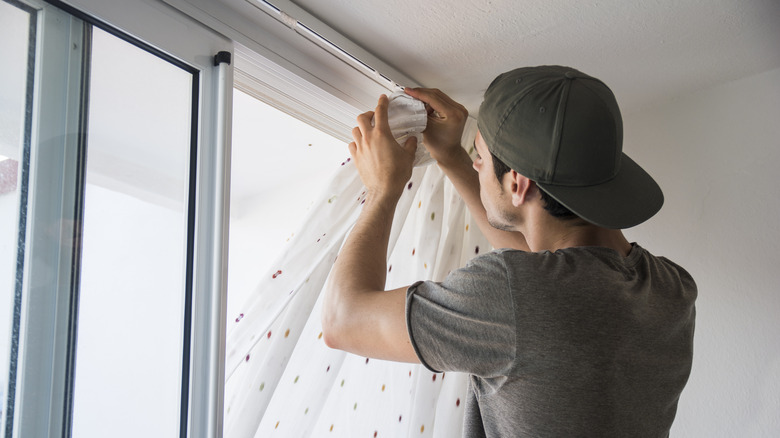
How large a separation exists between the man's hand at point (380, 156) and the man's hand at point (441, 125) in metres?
0.11

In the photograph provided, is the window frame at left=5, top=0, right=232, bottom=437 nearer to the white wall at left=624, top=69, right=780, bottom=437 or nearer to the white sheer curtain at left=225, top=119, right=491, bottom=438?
the white sheer curtain at left=225, top=119, right=491, bottom=438

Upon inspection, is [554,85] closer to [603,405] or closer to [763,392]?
[603,405]

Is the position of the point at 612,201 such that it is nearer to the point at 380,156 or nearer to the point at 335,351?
the point at 380,156

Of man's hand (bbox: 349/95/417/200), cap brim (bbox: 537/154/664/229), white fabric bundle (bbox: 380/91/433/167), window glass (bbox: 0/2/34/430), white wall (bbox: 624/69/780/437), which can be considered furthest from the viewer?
white wall (bbox: 624/69/780/437)

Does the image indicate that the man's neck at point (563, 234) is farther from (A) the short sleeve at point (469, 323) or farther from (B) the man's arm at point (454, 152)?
(B) the man's arm at point (454, 152)

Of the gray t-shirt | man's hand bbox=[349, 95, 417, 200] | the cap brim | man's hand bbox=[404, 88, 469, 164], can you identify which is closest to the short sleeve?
the gray t-shirt

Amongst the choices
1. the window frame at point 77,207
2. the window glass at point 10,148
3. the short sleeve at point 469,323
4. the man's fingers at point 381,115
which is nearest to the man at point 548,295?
the short sleeve at point 469,323

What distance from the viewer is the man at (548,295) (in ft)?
2.89

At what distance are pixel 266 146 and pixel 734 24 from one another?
1.49m

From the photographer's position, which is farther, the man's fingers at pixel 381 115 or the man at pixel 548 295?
the man's fingers at pixel 381 115

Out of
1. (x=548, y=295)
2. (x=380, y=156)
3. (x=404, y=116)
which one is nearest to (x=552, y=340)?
(x=548, y=295)

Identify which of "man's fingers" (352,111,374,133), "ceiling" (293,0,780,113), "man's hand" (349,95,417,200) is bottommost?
"man's hand" (349,95,417,200)

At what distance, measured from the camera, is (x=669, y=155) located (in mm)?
1654

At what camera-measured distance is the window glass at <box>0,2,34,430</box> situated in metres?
0.85
